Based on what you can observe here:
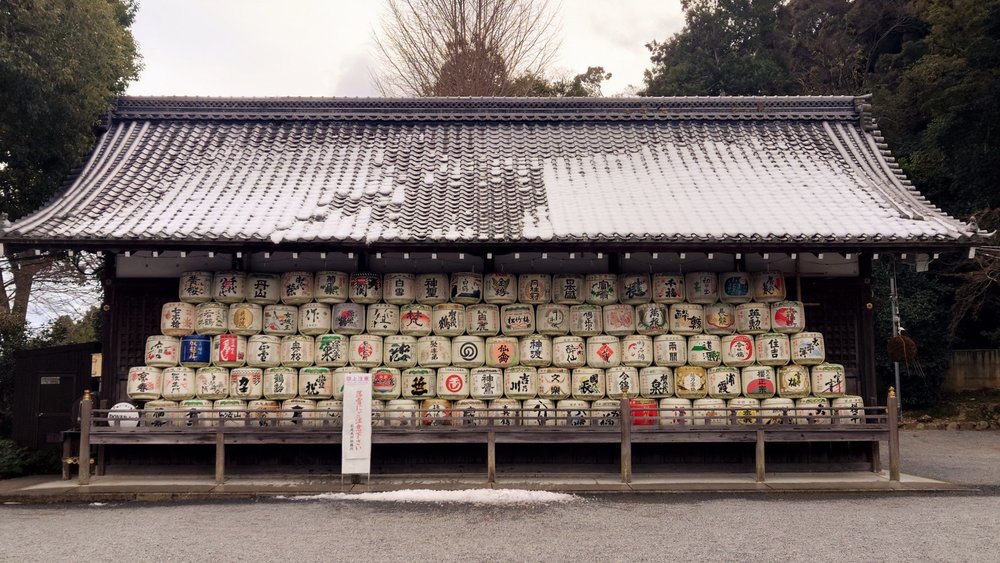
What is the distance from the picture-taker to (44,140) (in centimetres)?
1353

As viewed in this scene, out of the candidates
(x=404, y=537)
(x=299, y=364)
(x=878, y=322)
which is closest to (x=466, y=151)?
(x=299, y=364)

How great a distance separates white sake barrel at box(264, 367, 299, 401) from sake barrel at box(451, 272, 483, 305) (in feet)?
9.40

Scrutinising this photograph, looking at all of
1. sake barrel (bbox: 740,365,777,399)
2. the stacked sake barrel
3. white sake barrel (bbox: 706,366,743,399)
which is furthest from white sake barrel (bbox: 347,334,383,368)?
sake barrel (bbox: 740,365,777,399)

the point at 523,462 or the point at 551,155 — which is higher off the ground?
the point at 551,155

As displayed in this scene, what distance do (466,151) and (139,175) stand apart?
614cm

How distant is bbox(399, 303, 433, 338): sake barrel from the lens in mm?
11523

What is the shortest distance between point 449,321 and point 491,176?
3332 mm

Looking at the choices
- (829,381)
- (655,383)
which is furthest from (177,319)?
(829,381)

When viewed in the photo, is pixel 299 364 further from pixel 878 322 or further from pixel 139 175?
pixel 878 322

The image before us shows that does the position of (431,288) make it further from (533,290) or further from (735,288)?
(735,288)

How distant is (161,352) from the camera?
36.9 feet

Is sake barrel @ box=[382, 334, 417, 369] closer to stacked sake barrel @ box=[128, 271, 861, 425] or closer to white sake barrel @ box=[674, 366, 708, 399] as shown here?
stacked sake barrel @ box=[128, 271, 861, 425]

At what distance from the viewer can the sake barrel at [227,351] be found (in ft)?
37.1

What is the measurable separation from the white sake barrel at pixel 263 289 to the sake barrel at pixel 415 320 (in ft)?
6.91
